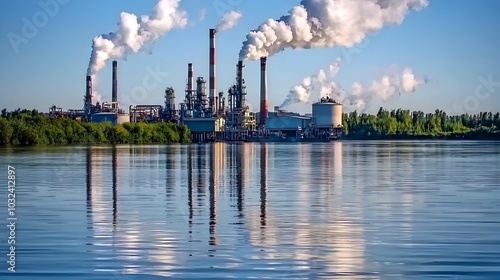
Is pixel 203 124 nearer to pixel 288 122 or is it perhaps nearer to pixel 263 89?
pixel 263 89

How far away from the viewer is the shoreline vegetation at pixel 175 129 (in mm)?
91944

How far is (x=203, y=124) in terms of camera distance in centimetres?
12744

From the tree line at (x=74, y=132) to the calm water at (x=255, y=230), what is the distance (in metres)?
59.0

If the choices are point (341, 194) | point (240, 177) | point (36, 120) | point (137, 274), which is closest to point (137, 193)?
point (341, 194)

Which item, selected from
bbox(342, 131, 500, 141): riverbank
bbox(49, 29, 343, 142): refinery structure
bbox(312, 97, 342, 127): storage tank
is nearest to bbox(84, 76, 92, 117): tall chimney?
bbox(49, 29, 343, 142): refinery structure

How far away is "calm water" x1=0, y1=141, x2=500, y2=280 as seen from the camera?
460 inches

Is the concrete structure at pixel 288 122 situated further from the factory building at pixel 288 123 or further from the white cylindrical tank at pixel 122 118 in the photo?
the white cylindrical tank at pixel 122 118

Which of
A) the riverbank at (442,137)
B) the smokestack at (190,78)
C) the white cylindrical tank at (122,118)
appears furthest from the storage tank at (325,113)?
the white cylindrical tank at (122,118)

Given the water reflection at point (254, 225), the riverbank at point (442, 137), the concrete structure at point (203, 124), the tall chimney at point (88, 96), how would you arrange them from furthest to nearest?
the riverbank at point (442, 137) < the concrete structure at point (203, 124) < the tall chimney at point (88, 96) < the water reflection at point (254, 225)

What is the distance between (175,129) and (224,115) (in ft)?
42.9

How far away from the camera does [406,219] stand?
17.6 metres

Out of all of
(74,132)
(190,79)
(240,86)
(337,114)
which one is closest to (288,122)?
(337,114)

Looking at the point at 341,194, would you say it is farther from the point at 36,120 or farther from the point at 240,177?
the point at 36,120

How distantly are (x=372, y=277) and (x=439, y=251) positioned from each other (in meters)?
2.39
